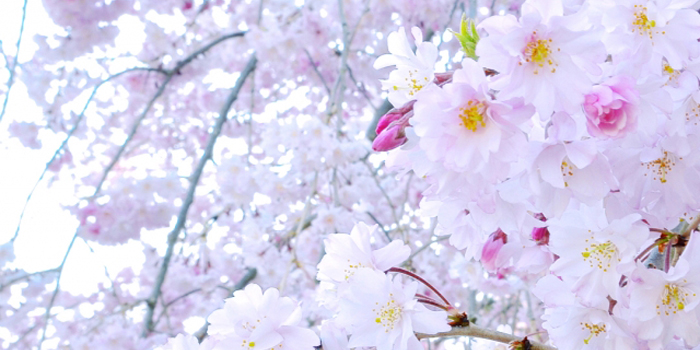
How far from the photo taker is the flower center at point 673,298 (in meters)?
0.69

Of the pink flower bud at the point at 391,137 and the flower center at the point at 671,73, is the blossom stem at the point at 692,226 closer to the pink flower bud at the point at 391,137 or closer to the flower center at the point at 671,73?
the flower center at the point at 671,73

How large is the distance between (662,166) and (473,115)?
0.28 metres

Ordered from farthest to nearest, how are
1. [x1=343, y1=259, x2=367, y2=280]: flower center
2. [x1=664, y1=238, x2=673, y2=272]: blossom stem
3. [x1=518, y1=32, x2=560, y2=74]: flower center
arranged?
[x1=343, y1=259, x2=367, y2=280]: flower center → [x1=664, y1=238, x2=673, y2=272]: blossom stem → [x1=518, y1=32, x2=560, y2=74]: flower center

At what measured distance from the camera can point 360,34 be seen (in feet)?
11.4

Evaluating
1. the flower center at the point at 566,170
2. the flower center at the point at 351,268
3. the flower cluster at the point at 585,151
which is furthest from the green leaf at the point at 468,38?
the flower center at the point at 351,268

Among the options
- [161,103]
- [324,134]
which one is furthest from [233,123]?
[324,134]

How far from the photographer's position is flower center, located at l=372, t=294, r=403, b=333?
0.74 metres

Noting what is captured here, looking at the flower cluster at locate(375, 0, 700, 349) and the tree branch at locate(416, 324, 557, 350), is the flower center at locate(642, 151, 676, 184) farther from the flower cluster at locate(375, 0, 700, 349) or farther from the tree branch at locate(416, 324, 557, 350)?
the tree branch at locate(416, 324, 557, 350)

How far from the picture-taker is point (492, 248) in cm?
87

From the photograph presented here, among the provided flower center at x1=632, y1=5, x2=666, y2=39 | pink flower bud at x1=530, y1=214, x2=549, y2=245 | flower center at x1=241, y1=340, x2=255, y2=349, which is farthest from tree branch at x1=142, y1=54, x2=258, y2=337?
flower center at x1=632, y1=5, x2=666, y2=39

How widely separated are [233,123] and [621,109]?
147 inches

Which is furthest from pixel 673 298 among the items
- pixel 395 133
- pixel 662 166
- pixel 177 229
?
pixel 177 229

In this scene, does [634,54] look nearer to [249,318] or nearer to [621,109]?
[621,109]

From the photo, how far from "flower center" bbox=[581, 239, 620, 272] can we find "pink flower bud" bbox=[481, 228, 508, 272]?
159 mm
